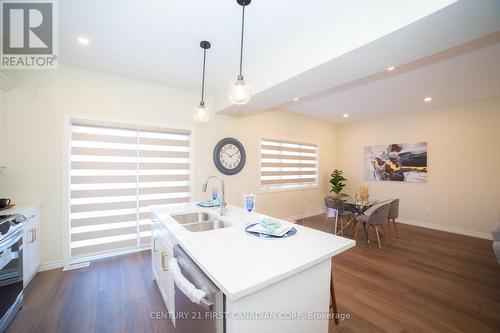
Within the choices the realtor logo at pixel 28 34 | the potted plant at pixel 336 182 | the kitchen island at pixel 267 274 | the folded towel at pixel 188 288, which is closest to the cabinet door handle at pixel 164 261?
the kitchen island at pixel 267 274

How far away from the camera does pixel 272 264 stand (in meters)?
0.99

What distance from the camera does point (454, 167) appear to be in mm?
4066

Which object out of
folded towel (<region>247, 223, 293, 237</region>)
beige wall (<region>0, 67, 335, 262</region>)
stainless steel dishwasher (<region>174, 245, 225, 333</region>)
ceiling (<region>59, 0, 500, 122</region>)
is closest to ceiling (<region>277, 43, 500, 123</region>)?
ceiling (<region>59, 0, 500, 122</region>)

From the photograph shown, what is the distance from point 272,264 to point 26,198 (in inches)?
124

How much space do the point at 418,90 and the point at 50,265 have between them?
6.12 metres

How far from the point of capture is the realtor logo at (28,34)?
1671 millimetres

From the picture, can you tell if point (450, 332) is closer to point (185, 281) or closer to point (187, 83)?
point (185, 281)

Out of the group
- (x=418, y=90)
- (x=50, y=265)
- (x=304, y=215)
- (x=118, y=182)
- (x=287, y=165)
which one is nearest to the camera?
(x=50, y=265)

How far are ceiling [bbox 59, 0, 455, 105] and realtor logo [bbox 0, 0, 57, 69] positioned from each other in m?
0.10

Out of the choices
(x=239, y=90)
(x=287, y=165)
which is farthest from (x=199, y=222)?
(x=287, y=165)

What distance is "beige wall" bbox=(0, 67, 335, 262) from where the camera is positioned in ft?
7.60

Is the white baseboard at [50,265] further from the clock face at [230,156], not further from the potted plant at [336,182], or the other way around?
the potted plant at [336,182]

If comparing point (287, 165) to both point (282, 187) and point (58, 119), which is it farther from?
point (58, 119)

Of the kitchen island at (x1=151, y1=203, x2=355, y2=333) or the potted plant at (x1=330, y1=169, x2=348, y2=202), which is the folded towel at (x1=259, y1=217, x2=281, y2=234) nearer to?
the kitchen island at (x1=151, y1=203, x2=355, y2=333)
